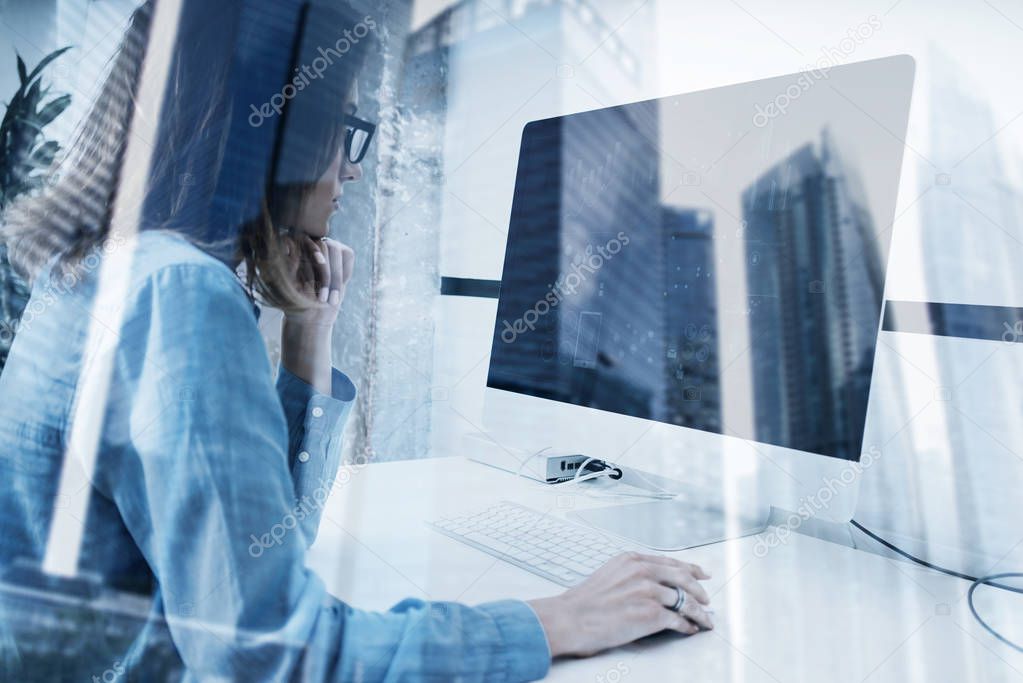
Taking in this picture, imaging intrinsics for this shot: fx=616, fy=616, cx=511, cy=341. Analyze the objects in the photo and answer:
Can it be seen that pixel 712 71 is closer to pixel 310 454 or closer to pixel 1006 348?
pixel 1006 348

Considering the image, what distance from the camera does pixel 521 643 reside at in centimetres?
57

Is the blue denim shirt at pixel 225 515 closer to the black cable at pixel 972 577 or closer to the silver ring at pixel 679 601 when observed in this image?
the silver ring at pixel 679 601

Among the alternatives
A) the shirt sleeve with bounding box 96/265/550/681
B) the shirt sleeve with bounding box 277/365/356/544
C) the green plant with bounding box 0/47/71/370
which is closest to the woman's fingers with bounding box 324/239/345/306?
the shirt sleeve with bounding box 277/365/356/544

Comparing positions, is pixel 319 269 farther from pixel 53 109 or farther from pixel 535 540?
pixel 53 109

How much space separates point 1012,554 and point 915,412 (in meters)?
0.22

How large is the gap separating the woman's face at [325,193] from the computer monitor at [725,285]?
351 mm

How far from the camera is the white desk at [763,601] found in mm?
569

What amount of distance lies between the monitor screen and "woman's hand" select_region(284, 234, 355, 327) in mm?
332

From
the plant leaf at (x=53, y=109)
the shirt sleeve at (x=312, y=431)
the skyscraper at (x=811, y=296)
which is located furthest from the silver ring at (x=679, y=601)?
the plant leaf at (x=53, y=109)

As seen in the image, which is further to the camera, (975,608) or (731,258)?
(731,258)

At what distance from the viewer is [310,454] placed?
962 millimetres

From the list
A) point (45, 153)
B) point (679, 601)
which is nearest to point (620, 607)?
point (679, 601)

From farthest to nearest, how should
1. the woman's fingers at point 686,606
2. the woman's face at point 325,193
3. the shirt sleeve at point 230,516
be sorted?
the woman's face at point 325,193 → the woman's fingers at point 686,606 → the shirt sleeve at point 230,516

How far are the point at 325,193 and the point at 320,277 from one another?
14 centimetres
